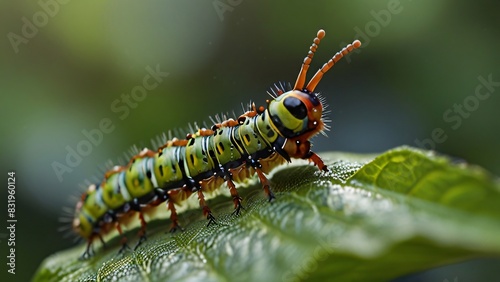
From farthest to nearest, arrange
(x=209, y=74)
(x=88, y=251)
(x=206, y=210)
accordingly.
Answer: (x=209, y=74)
(x=88, y=251)
(x=206, y=210)

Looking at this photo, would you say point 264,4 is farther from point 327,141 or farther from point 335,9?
point 327,141

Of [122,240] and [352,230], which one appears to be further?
[122,240]

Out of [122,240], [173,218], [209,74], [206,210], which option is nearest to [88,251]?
[122,240]

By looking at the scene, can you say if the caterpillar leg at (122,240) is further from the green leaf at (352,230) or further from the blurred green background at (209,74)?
the blurred green background at (209,74)

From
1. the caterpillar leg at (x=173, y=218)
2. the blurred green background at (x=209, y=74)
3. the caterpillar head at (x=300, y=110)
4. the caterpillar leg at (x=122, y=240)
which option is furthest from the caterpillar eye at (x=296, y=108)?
the blurred green background at (x=209, y=74)

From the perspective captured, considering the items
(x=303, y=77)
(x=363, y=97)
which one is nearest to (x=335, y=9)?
(x=363, y=97)

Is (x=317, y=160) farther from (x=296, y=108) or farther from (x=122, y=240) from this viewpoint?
(x=122, y=240)
